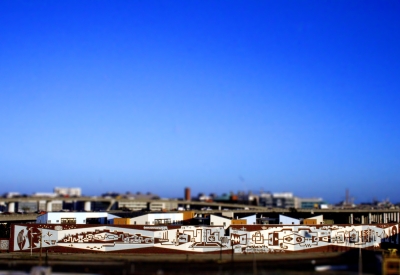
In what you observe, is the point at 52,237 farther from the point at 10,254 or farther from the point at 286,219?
the point at 286,219

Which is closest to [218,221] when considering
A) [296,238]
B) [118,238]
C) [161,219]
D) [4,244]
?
[161,219]

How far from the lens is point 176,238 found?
202ft

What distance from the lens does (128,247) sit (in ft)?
202

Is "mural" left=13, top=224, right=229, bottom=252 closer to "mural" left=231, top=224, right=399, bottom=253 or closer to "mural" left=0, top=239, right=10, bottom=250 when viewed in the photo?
"mural" left=0, top=239, right=10, bottom=250

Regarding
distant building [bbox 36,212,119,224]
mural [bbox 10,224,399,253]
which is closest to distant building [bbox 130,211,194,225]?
distant building [bbox 36,212,119,224]

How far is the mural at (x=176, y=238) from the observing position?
61.5 meters

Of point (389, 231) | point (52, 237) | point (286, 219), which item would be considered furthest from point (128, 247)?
point (389, 231)

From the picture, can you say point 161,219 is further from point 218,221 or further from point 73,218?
point 73,218

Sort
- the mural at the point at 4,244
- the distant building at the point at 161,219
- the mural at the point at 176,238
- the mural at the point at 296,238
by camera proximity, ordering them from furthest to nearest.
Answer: the distant building at the point at 161,219, the mural at the point at 4,244, the mural at the point at 296,238, the mural at the point at 176,238

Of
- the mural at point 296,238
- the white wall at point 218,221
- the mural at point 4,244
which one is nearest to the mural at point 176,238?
the mural at point 296,238

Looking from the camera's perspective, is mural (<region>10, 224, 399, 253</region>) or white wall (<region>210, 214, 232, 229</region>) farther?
white wall (<region>210, 214, 232, 229</region>)

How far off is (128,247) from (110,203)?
5498 inches

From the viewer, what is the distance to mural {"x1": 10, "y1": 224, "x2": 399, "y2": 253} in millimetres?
61500

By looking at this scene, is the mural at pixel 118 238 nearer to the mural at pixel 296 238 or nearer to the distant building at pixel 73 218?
the mural at pixel 296 238
